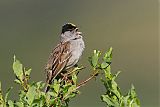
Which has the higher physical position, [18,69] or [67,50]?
[67,50]

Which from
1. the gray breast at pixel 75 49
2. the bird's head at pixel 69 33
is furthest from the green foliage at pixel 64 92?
the gray breast at pixel 75 49

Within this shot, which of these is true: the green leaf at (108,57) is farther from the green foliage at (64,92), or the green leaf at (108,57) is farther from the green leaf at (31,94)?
the green leaf at (31,94)

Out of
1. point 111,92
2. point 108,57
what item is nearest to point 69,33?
point 108,57

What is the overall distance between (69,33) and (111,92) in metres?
3.32

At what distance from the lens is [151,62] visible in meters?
33.0

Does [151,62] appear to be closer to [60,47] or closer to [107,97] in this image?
[60,47]

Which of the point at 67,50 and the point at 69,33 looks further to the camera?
the point at 67,50

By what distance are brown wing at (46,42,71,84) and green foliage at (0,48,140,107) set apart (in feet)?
8.41

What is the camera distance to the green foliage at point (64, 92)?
2.53 metres

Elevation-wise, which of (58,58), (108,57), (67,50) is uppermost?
(67,50)

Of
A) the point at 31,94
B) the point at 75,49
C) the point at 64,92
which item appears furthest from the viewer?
the point at 75,49

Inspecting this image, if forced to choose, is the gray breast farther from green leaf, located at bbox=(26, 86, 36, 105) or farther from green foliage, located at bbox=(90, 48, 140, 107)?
green leaf, located at bbox=(26, 86, 36, 105)

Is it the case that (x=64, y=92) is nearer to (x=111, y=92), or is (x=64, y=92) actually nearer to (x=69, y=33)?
(x=111, y=92)

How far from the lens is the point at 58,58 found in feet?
19.5
